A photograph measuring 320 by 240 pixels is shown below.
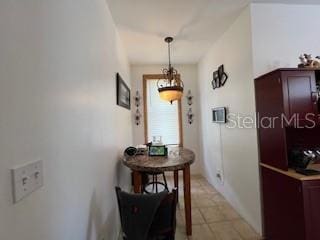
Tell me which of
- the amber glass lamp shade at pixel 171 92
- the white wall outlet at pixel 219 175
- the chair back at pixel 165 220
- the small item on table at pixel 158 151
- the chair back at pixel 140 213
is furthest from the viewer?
the white wall outlet at pixel 219 175

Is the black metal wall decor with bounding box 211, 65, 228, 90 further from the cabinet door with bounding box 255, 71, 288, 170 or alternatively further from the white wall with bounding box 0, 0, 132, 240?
the white wall with bounding box 0, 0, 132, 240

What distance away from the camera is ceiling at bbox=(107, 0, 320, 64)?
236cm

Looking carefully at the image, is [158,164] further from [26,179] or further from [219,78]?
[219,78]

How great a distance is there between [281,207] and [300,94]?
106cm

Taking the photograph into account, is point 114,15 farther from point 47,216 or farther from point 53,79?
point 47,216

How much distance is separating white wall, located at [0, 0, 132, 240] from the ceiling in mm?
672

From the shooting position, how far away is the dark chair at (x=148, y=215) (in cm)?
148

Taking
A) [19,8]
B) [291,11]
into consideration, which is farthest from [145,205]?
[291,11]

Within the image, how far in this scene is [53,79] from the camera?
1.00 metres

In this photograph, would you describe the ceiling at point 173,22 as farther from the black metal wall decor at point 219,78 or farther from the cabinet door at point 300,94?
the cabinet door at point 300,94

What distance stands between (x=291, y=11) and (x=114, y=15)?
2.04 metres

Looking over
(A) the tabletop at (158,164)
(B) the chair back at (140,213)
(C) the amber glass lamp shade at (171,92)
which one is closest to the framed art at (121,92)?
(C) the amber glass lamp shade at (171,92)

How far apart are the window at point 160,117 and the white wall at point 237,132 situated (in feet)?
3.40

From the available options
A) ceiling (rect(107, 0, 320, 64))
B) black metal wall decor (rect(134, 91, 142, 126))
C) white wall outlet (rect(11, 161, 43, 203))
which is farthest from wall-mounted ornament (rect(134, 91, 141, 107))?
white wall outlet (rect(11, 161, 43, 203))
